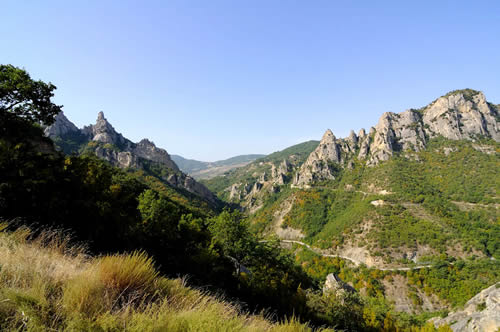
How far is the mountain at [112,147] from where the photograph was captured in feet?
→ 343

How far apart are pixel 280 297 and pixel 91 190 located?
1422 cm

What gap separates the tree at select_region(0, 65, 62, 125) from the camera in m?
16.9

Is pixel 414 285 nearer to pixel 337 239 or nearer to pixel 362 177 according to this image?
pixel 337 239

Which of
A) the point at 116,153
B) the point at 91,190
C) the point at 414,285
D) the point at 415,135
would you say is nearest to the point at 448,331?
the point at 414,285

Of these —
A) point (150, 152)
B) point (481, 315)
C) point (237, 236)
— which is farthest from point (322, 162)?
point (237, 236)

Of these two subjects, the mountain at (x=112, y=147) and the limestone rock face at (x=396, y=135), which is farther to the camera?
the limestone rock face at (x=396, y=135)

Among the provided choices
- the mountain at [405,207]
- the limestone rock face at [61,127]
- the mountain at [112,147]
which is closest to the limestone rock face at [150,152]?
the mountain at [112,147]

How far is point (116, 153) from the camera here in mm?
107438

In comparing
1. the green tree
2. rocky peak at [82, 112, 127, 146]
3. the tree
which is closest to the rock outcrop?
the green tree

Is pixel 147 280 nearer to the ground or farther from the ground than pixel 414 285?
farther from the ground

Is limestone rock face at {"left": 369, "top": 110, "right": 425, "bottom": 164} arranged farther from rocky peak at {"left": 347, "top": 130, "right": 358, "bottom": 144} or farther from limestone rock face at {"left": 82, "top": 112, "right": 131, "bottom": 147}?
limestone rock face at {"left": 82, "top": 112, "right": 131, "bottom": 147}

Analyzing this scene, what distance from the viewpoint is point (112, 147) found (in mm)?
113750

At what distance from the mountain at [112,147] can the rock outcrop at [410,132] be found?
252 ft

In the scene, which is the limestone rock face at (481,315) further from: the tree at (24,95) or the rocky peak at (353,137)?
the rocky peak at (353,137)
